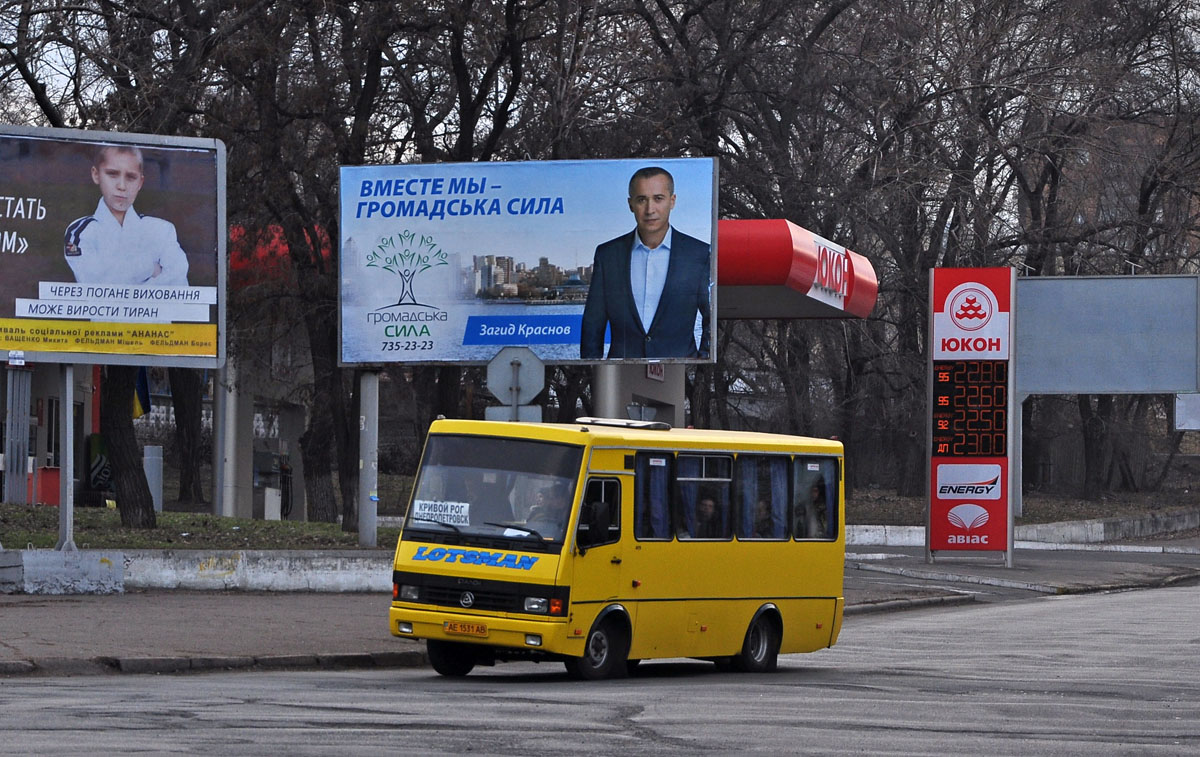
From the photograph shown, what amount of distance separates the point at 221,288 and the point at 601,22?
12.8 meters

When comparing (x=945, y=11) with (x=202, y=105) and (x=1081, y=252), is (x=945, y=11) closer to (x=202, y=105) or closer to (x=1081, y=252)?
(x=1081, y=252)

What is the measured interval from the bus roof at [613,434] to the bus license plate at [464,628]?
1.73m

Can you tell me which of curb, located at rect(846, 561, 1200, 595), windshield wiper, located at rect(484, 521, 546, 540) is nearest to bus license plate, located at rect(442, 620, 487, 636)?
windshield wiper, located at rect(484, 521, 546, 540)

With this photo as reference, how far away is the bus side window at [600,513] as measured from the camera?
15016 millimetres

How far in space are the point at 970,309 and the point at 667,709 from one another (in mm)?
24171

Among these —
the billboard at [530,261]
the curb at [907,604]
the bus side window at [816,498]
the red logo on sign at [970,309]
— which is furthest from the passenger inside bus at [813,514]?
the red logo on sign at [970,309]

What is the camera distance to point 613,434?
15.7m

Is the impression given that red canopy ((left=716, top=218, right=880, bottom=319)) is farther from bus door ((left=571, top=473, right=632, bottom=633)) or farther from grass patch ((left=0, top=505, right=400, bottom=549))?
bus door ((left=571, top=473, right=632, bottom=633))

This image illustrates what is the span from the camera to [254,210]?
3147cm

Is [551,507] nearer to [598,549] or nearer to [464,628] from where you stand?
[598,549]

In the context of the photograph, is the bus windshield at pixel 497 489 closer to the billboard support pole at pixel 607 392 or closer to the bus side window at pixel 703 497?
the bus side window at pixel 703 497

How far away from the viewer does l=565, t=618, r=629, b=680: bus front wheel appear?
14883 mm

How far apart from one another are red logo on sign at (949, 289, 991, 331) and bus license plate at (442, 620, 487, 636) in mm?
22147

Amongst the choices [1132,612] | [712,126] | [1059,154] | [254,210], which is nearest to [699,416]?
[712,126]
